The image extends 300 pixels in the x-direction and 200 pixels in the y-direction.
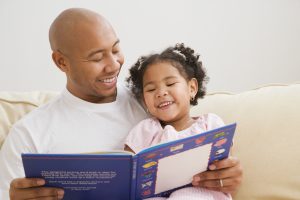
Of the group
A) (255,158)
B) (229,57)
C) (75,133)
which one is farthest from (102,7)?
(255,158)

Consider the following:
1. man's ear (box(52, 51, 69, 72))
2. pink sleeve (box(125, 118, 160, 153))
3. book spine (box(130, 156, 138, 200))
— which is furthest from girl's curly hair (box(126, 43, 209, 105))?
book spine (box(130, 156, 138, 200))

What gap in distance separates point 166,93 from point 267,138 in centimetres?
40

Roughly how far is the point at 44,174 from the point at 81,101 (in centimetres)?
47

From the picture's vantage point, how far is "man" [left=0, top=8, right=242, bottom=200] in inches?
53.2

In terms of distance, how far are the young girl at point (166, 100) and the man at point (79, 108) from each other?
10 cm

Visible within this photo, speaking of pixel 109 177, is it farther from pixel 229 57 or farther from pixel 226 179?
pixel 229 57

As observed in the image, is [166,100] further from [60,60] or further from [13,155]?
[13,155]

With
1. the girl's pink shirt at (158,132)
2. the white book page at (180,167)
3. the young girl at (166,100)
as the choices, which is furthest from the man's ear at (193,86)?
the white book page at (180,167)

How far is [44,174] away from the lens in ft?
3.42

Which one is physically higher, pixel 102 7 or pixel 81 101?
pixel 102 7

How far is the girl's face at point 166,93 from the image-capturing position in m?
1.41

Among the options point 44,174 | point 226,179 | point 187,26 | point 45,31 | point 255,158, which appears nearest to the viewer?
point 44,174

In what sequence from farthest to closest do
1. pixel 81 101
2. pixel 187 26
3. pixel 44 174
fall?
pixel 187 26 → pixel 81 101 → pixel 44 174

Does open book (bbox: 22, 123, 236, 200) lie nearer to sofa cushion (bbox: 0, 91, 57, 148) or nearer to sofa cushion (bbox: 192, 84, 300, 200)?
sofa cushion (bbox: 192, 84, 300, 200)
